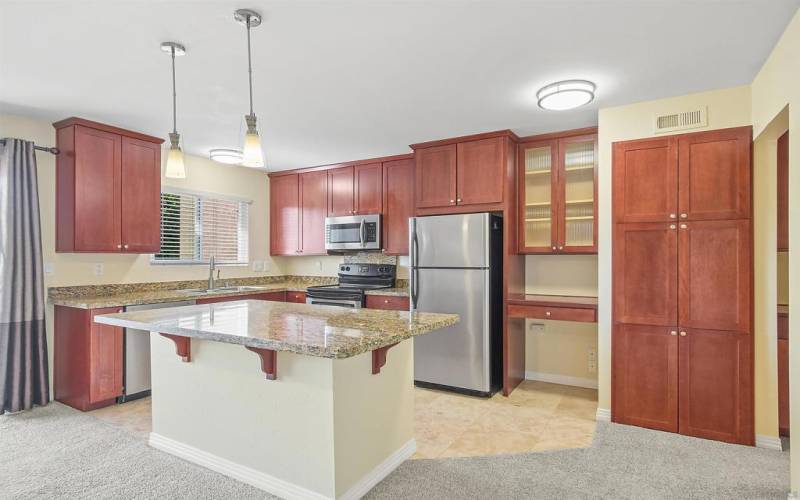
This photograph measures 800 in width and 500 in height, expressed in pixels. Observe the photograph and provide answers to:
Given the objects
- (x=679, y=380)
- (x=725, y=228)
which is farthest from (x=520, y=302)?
(x=725, y=228)

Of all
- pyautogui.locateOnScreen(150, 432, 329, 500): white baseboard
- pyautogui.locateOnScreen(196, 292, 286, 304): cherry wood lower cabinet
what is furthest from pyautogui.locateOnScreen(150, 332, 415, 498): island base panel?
pyautogui.locateOnScreen(196, 292, 286, 304): cherry wood lower cabinet

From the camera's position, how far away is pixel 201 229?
15.8ft

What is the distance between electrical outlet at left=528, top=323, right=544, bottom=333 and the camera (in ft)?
14.1

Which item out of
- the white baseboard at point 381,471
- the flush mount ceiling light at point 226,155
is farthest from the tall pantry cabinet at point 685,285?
the flush mount ceiling light at point 226,155

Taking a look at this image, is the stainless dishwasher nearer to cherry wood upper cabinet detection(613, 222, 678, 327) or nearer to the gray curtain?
the gray curtain

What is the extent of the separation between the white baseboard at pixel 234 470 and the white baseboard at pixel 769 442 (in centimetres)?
268

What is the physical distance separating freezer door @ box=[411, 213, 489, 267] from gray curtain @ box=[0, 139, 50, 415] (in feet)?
9.77

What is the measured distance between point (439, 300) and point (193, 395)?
211 cm

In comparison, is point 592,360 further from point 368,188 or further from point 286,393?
point 286,393

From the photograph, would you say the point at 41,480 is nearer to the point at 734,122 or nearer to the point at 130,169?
the point at 130,169

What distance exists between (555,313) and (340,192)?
2.72m

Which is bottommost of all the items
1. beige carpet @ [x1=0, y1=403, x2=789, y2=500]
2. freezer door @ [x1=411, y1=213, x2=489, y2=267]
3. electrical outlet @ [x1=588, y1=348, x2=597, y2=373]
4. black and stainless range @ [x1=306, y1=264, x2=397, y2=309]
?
beige carpet @ [x1=0, y1=403, x2=789, y2=500]

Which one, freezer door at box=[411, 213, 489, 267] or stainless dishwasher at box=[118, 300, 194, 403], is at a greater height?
freezer door at box=[411, 213, 489, 267]

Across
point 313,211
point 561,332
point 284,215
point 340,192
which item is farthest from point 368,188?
point 561,332
